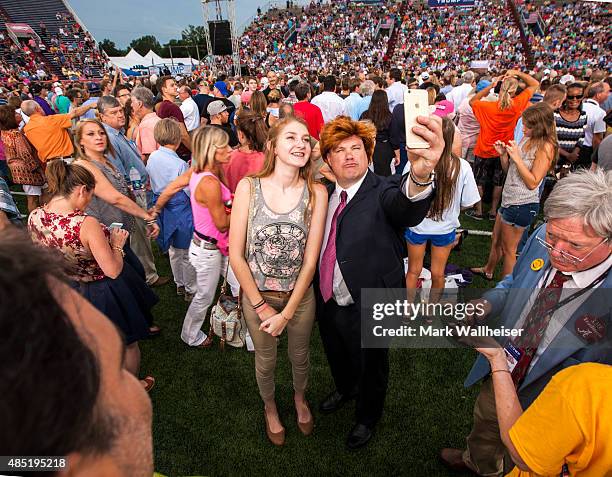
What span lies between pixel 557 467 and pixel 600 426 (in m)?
0.26

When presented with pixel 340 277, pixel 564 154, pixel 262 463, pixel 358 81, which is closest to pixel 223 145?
pixel 340 277

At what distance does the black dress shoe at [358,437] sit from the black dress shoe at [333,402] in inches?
11.3

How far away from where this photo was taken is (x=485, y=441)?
6.97 ft

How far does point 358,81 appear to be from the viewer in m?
8.44

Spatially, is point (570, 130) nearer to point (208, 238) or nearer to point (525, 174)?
point (525, 174)

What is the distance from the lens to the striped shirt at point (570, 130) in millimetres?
5445

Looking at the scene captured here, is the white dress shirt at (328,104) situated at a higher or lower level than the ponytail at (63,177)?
higher

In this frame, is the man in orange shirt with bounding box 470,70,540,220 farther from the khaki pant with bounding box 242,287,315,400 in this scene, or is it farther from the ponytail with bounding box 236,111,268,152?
the khaki pant with bounding box 242,287,315,400

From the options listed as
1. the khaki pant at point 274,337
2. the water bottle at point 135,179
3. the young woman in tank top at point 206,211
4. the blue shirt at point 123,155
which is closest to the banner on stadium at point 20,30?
the blue shirt at point 123,155

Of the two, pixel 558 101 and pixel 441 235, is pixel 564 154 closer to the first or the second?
pixel 558 101

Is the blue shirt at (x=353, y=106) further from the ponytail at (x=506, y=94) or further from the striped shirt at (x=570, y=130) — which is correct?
the striped shirt at (x=570, y=130)

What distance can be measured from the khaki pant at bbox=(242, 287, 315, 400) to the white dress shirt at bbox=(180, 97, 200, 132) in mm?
5276

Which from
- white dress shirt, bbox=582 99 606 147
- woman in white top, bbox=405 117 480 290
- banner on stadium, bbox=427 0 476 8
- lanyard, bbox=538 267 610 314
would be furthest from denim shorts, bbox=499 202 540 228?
banner on stadium, bbox=427 0 476 8

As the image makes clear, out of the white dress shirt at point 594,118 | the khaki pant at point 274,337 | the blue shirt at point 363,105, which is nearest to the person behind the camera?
the khaki pant at point 274,337
